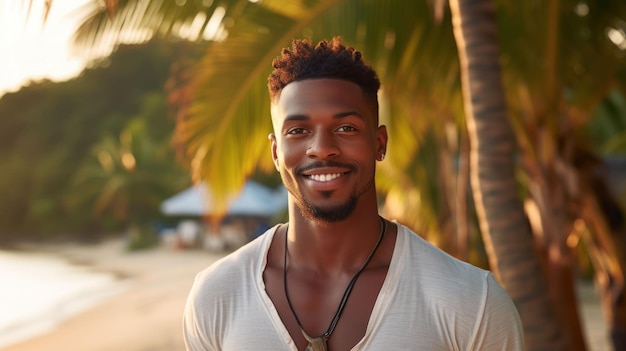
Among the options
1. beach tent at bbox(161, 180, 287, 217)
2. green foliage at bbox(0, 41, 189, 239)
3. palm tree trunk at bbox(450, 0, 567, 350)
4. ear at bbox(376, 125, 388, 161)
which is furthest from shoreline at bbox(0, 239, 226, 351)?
ear at bbox(376, 125, 388, 161)

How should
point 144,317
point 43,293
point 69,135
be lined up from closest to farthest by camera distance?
1. point 144,317
2. point 43,293
3. point 69,135

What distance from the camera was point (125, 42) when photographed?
230 inches

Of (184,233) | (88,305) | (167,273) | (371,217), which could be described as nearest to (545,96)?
(371,217)

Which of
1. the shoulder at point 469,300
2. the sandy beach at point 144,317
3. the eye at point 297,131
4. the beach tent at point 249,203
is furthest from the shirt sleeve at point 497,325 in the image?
the beach tent at point 249,203

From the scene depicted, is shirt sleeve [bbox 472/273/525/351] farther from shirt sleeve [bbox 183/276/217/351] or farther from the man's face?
shirt sleeve [bbox 183/276/217/351]

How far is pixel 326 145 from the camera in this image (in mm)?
1840

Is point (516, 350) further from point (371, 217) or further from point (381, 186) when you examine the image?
point (381, 186)

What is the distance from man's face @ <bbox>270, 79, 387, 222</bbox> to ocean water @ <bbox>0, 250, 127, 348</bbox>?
2027 cm

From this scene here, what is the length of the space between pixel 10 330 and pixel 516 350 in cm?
2383

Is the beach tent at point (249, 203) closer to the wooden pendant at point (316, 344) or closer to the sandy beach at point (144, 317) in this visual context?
the sandy beach at point (144, 317)

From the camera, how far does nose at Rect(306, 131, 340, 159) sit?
6.02ft

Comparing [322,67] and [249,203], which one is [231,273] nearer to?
[322,67]

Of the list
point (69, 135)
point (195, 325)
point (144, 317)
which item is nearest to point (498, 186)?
point (195, 325)

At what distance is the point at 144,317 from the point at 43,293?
979cm
